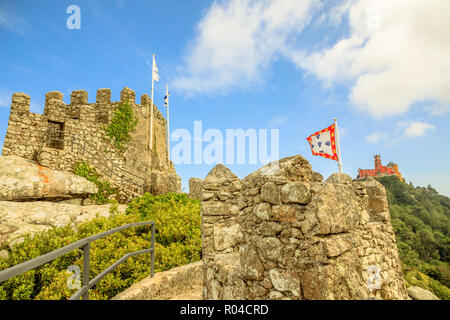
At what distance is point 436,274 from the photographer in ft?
102

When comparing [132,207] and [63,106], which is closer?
[132,207]

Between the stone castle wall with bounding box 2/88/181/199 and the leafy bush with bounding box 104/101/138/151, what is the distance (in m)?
0.29

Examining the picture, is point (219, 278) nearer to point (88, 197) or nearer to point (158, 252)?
point (158, 252)

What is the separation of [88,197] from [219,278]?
959 cm

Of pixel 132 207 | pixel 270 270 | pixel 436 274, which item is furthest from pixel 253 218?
pixel 436 274

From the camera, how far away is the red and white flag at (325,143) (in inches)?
347

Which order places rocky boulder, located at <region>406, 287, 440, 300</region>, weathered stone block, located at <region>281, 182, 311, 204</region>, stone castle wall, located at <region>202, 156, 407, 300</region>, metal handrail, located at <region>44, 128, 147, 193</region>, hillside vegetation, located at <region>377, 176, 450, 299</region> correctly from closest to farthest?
stone castle wall, located at <region>202, 156, 407, 300</region>, weathered stone block, located at <region>281, 182, 311, 204</region>, rocky boulder, located at <region>406, 287, 440, 300</region>, metal handrail, located at <region>44, 128, 147, 193</region>, hillside vegetation, located at <region>377, 176, 450, 299</region>

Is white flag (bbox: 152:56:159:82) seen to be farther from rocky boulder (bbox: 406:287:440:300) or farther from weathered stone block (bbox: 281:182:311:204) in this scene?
rocky boulder (bbox: 406:287:440:300)

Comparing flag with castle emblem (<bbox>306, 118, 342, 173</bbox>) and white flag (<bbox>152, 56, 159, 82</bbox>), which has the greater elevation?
white flag (<bbox>152, 56, 159, 82</bbox>)

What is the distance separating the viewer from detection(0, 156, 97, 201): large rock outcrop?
7.79 meters

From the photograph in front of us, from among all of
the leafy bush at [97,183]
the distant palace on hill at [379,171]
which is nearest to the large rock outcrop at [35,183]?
the leafy bush at [97,183]

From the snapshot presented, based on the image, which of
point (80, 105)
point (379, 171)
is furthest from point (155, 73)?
point (379, 171)

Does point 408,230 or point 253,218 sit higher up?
point 253,218

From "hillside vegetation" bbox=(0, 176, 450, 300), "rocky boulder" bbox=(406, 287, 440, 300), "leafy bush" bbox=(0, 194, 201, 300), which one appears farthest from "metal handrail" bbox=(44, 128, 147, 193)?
"rocky boulder" bbox=(406, 287, 440, 300)
